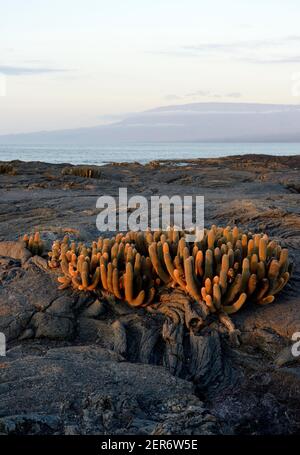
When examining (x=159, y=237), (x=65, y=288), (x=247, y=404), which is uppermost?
(x=159, y=237)

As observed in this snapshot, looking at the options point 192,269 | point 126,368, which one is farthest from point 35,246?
point 126,368

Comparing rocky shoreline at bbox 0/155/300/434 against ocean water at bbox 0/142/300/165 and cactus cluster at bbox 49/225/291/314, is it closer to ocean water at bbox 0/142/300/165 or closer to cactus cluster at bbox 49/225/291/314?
cactus cluster at bbox 49/225/291/314

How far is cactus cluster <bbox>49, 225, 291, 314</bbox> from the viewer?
195 inches

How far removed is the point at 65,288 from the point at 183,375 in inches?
66.9

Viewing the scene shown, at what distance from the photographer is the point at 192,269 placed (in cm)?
499

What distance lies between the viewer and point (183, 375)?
4574mm

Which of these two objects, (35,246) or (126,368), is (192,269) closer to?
(126,368)

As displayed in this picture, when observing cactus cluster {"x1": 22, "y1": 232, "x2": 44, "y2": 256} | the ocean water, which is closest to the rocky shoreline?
cactus cluster {"x1": 22, "y1": 232, "x2": 44, "y2": 256}

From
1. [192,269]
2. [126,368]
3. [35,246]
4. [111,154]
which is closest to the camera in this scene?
[126,368]

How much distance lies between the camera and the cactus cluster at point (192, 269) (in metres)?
4.96

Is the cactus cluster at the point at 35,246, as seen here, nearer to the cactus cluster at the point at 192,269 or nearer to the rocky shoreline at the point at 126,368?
the rocky shoreline at the point at 126,368

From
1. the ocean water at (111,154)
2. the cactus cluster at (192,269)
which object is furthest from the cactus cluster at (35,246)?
the ocean water at (111,154)
